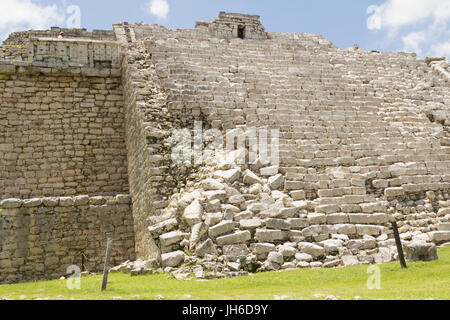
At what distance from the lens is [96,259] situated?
484 inches

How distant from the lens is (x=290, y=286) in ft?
23.5

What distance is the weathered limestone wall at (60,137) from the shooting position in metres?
13.5

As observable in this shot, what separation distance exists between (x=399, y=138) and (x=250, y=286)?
23.7 feet

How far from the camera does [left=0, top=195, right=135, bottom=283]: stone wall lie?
37.8ft

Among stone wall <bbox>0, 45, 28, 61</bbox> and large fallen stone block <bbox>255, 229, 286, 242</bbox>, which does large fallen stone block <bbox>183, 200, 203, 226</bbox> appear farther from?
stone wall <bbox>0, 45, 28, 61</bbox>

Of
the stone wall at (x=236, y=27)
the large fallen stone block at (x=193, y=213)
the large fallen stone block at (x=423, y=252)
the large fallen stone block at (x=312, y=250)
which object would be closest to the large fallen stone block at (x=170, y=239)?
the large fallen stone block at (x=193, y=213)

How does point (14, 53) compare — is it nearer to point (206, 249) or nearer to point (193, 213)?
point (193, 213)

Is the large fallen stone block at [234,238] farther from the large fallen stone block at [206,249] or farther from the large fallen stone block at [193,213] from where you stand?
the large fallen stone block at [193,213]

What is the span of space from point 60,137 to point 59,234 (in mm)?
3370

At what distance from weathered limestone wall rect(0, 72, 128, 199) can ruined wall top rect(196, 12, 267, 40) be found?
596 cm

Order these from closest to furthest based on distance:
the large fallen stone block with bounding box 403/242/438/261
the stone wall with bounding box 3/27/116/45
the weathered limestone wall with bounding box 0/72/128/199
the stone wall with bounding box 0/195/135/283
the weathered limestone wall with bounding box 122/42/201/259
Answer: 1. the large fallen stone block with bounding box 403/242/438/261
2. the weathered limestone wall with bounding box 122/42/201/259
3. the stone wall with bounding box 0/195/135/283
4. the weathered limestone wall with bounding box 0/72/128/199
5. the stone wall with bounding box 3/27/116/45

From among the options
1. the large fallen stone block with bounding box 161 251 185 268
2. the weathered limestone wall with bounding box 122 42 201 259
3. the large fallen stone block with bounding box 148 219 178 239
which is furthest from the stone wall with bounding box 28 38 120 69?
the large fallen stone block with bounding box 161 251 185 268

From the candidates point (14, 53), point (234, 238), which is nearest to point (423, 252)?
point (234, 238)

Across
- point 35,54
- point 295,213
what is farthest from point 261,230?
point 35,54
